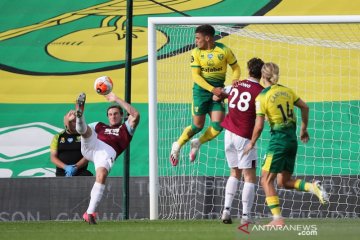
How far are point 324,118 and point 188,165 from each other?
2.61m

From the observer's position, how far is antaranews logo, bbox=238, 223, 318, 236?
9.08 m

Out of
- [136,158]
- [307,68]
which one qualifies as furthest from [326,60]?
[136,158]

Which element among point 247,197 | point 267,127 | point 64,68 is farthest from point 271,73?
point 64,68

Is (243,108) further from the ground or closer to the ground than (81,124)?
further from the ground

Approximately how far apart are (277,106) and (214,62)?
7.72 feet

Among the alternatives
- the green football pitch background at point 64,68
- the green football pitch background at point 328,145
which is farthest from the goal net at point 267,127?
the green football pitch background at point 64,68

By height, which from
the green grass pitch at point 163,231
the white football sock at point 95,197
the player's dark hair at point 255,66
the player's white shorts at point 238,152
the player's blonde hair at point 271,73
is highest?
the player's dark hair at point 255,66

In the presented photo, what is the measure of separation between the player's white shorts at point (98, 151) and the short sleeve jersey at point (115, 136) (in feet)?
0.42

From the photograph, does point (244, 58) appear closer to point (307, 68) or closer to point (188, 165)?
point (307, 68)

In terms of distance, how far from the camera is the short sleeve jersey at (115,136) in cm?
1130

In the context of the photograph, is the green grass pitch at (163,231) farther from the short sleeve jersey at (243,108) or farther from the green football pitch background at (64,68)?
the green football pitch background at (64,68)

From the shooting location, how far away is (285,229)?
30.7ft

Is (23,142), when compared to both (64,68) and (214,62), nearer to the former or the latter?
(64,68)

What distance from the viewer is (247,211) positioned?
10672 millimetres
